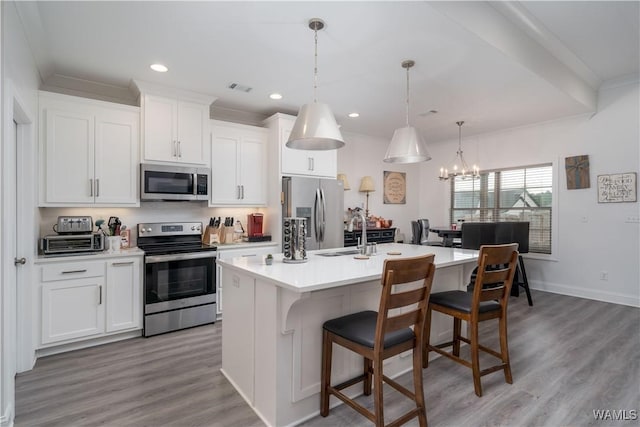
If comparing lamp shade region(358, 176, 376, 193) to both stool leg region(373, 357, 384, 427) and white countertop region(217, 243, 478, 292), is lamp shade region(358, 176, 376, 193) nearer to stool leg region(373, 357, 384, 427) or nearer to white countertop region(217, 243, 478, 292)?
white countertop region(217, 243, 478, 292)

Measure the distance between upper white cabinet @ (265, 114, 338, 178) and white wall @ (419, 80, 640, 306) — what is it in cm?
314

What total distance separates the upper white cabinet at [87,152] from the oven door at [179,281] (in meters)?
0.74

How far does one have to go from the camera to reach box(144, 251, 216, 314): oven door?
3348mm

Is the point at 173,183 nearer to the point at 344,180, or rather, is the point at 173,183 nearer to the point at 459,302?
the point at 344,180

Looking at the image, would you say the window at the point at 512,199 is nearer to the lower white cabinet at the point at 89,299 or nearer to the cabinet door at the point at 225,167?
the cabinet door at the point at 225,167

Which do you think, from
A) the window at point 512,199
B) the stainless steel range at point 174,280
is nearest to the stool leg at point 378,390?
the stainless steel range at point 174,280

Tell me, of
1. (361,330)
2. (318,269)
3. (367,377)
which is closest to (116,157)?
(318,269)

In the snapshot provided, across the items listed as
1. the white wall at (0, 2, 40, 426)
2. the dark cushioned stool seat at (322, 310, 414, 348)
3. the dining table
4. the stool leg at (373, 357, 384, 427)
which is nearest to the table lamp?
the dining table

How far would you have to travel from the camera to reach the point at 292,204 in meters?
4.21

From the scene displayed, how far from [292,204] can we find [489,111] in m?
2.97

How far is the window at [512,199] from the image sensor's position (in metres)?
5.26

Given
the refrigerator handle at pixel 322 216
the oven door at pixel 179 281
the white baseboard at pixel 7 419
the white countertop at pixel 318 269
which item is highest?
the refrigerator handle at pixel 322 216

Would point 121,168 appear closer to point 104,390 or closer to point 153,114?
point 153,114

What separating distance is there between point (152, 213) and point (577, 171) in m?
5.76
